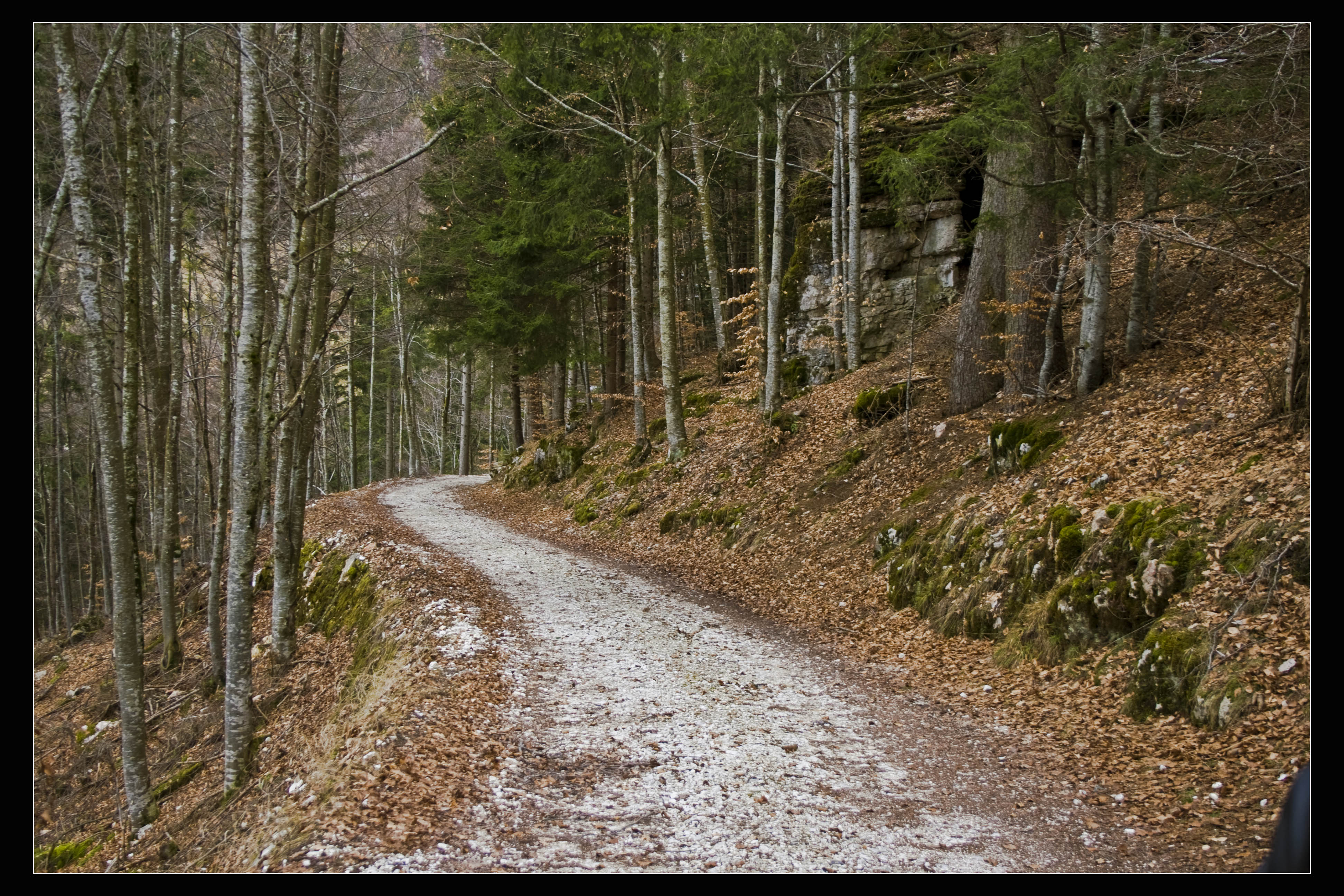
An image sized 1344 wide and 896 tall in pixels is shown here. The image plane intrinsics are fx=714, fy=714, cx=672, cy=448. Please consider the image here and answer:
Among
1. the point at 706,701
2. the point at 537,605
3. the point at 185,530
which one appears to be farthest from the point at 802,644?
the point at 185,530

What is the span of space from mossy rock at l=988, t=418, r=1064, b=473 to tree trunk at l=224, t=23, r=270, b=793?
8.26 m

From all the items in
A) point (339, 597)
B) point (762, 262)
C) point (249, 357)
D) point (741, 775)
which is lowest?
point (339, 597)

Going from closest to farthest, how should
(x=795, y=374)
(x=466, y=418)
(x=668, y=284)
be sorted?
(x=668, y=284) → (x=795, y=374) → (x=466, y=418)

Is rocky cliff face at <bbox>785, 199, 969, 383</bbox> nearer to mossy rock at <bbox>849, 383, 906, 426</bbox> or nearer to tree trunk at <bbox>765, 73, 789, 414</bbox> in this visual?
tree trunk at <bbox>765, 73, 789, 414</bbox>

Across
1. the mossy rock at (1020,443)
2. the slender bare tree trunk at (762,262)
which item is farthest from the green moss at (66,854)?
the slender bare tree trunk at (762,262)

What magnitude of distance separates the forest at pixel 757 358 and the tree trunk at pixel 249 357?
1.6 inches

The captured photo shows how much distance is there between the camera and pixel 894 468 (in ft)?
35.6

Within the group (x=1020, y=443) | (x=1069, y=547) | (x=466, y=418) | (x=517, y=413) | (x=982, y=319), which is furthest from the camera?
(x=466, y=418)

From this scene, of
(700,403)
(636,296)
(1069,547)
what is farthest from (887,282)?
(1069,547)

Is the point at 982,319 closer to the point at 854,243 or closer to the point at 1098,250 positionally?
the point at 1098,250

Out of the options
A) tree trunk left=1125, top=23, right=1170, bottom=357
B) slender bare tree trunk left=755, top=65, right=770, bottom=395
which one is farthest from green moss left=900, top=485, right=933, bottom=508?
slender bare tree trunk left=755, top=65, right=770, bottom=395

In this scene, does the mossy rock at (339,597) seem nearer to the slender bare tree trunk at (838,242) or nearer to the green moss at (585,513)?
the green moss at (585,513)

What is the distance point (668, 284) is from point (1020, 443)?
25.0ft

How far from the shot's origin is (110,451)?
228 inches
